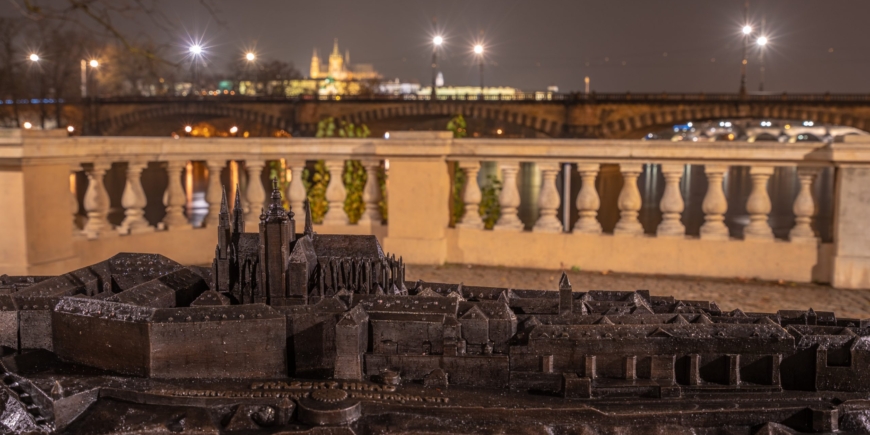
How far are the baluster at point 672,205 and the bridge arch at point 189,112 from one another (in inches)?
2765

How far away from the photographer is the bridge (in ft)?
222

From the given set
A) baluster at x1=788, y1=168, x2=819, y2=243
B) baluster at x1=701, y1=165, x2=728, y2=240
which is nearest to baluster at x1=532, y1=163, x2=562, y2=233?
baluster at x1=701, y1=165, x2=728, y2=240

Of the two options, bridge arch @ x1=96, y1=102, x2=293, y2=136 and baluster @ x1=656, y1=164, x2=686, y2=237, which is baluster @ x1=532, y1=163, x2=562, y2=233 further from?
bridge arch @ x1=96, y1=102, x2=293, y2=136

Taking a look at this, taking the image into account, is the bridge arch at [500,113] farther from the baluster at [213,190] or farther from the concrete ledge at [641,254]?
the concrete ledge at [641,254]

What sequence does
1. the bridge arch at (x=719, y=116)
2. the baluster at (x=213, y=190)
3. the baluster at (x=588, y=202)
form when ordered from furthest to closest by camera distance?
1. the bridge arch at (x=719, y=116)
2. the baluster at (x=213, y=190)
3. the baluster at (x=588, y=202)

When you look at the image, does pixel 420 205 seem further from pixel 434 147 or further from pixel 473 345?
pixel 473 345

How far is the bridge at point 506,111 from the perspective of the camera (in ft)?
222

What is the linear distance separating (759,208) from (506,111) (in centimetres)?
6571

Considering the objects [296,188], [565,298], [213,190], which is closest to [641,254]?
[296,188]

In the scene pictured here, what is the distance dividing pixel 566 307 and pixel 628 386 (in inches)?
20.6

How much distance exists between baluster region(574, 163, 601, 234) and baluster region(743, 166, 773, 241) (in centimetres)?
143

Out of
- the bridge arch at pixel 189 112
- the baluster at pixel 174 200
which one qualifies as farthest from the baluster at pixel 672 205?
the bridge arch at pixel 189 112

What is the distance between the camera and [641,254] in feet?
25.8

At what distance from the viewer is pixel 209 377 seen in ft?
8.05
